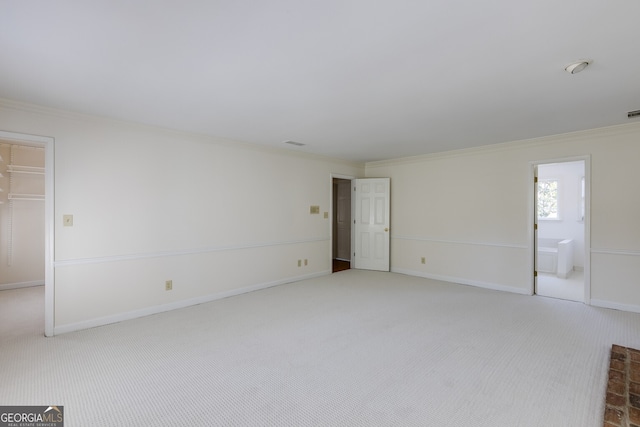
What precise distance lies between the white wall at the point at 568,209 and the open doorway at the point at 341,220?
434cm

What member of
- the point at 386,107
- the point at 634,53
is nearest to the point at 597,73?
the point at 634,53

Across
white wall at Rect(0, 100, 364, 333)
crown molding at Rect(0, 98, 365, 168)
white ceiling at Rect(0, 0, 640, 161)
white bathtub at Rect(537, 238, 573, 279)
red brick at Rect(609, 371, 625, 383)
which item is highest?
white ceiling at Rect(0, 0, 640, 161)

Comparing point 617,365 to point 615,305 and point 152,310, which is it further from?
point 152,310

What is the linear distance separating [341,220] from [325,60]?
5.87 metres

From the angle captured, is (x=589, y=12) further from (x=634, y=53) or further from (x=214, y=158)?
(x=214, y=158)

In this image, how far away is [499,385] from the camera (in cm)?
221

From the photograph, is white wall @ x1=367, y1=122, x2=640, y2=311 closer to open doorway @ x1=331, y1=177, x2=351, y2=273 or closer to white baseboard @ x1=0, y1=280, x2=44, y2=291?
open doorway @ x1=331, y1=177, x2=351, y2=273

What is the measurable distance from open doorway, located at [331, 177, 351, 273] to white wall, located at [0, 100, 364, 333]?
2382mm

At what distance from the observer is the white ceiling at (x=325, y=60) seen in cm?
159

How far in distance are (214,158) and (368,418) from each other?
3.65m

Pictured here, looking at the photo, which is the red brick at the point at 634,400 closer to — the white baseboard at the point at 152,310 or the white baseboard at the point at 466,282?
the white baseboard at the point at 466,282

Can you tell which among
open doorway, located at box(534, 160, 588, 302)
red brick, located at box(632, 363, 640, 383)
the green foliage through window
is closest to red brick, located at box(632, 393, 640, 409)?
red brick, located at box(632, 363, 640, 383)

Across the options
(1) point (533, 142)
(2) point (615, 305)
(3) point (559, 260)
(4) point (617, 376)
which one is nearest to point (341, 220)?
(1) point (533, 142)

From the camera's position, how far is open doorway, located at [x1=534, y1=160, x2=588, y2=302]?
575 centimetres
